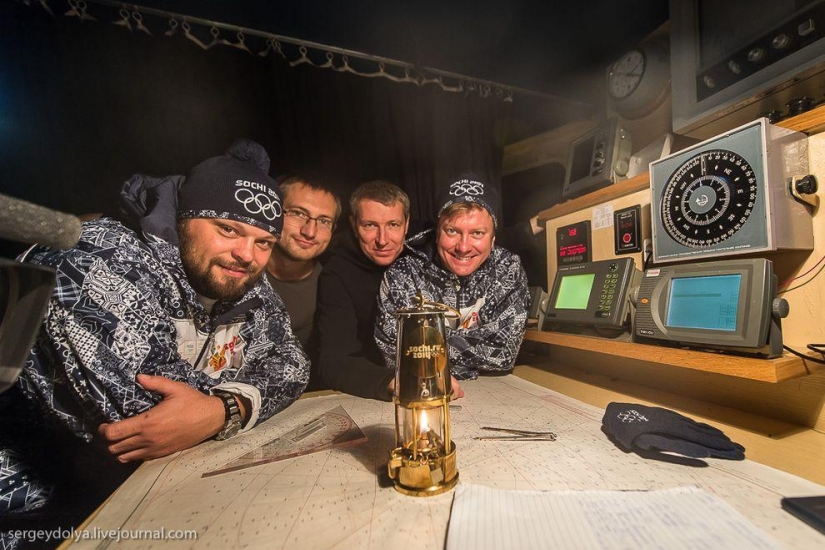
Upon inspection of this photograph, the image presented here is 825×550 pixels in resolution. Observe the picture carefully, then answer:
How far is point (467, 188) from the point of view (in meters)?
1.37

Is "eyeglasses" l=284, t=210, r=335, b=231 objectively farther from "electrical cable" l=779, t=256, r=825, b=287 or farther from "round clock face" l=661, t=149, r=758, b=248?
"electrical cable" l=779, t=256, r=825, b=287

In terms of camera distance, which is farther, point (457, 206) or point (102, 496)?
point (457, 206)

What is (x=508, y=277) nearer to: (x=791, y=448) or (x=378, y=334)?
(x=378, y=334)

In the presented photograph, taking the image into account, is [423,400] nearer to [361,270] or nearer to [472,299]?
[472,299]

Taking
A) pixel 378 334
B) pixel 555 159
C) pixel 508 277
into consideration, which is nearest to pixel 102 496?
pixel 378 334

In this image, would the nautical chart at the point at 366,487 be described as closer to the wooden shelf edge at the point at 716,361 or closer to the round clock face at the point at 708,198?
the wooden shelf edge at the point at 716,361

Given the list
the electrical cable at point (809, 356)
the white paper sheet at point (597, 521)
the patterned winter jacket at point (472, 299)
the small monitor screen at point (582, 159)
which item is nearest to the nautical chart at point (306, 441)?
the white paper sheet at point (597, 521)

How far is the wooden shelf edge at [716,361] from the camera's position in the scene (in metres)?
0.64

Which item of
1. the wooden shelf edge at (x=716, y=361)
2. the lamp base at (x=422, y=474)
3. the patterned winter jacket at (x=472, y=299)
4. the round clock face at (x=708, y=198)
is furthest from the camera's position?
the patterned winter jacket at (x=472, y=299)

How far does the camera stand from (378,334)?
4.45 feet

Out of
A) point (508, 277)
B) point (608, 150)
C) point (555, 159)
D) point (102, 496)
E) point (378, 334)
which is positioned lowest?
point (102, 496)

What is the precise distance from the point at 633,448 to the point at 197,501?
2.57 feet

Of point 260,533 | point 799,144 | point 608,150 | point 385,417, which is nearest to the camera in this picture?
point 260,533

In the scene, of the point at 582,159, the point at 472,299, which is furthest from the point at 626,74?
the point at 472,299
